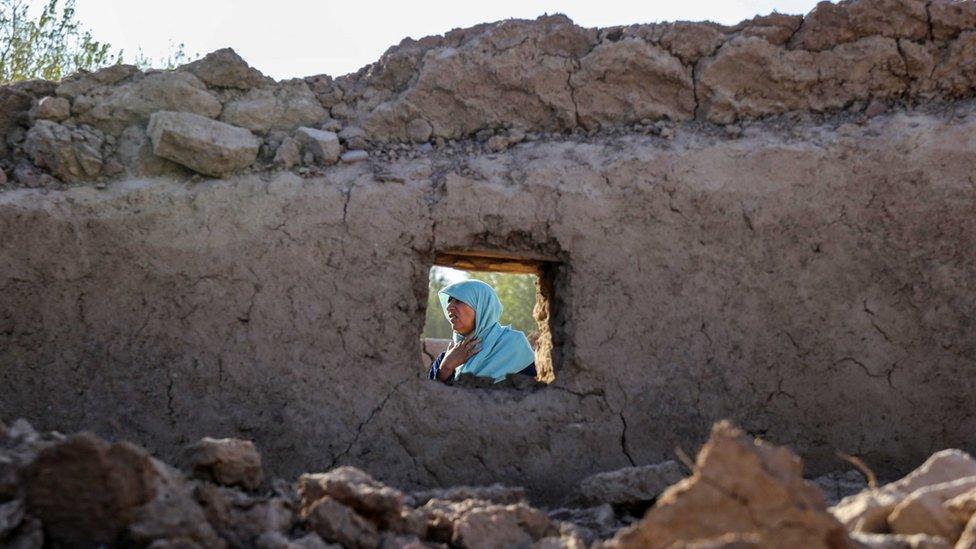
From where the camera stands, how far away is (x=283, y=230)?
4617 millimetres

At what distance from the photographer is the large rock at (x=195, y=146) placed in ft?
15.4

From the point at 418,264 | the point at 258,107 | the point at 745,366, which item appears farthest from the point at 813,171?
the point at 258,107

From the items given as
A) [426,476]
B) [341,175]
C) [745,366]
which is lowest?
[426,476]

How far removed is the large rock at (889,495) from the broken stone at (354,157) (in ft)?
7.97

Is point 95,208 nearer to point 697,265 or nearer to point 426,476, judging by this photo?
point 426,476

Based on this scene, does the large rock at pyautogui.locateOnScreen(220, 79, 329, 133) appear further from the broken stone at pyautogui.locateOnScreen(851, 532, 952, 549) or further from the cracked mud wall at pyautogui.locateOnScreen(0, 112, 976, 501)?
the broken stone at pyautogui.locateOnScreen(851, 532, 952, 549)

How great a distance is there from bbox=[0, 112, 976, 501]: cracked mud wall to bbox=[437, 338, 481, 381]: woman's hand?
1.04m

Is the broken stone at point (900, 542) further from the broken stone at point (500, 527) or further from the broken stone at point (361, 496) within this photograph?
the broken stone at point (361, 496)

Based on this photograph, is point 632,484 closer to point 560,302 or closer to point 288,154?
point 560,302

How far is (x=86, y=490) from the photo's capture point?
2.80 m

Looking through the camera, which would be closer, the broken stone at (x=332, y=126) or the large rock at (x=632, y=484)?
the large rock at (x=632, y=484)

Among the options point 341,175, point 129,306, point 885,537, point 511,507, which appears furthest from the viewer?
point 341,175

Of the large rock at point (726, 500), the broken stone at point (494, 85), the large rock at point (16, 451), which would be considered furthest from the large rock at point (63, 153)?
the large rock at point (726, 500)

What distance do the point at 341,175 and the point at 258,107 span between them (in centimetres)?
49
